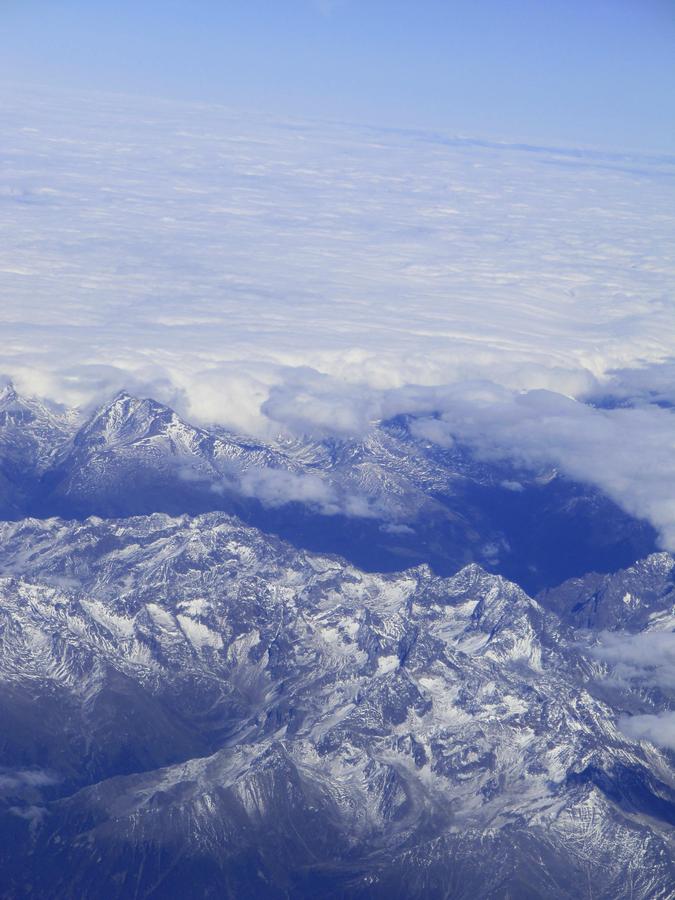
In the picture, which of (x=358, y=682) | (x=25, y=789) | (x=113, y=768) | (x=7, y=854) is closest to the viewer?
(x=7, y=854)

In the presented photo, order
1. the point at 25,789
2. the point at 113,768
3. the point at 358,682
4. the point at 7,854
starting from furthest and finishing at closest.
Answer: the point at 358,682, the point at 113,768, the point at 25,789, the point at 7,854

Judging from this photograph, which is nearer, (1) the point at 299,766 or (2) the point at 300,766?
(1) the point at 299,766

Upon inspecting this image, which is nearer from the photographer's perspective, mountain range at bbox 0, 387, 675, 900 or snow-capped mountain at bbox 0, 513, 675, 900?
mountain range at bbox 0, 387, 675, 900

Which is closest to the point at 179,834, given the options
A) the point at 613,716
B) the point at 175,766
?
the point at 175,766

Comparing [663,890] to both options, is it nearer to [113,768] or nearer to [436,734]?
[436,734]

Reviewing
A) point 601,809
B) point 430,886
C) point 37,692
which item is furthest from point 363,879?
point 37,692

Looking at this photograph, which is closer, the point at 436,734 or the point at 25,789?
the point at 25,789

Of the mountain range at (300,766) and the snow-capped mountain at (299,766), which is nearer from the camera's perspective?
the mountain range at (300,766)
